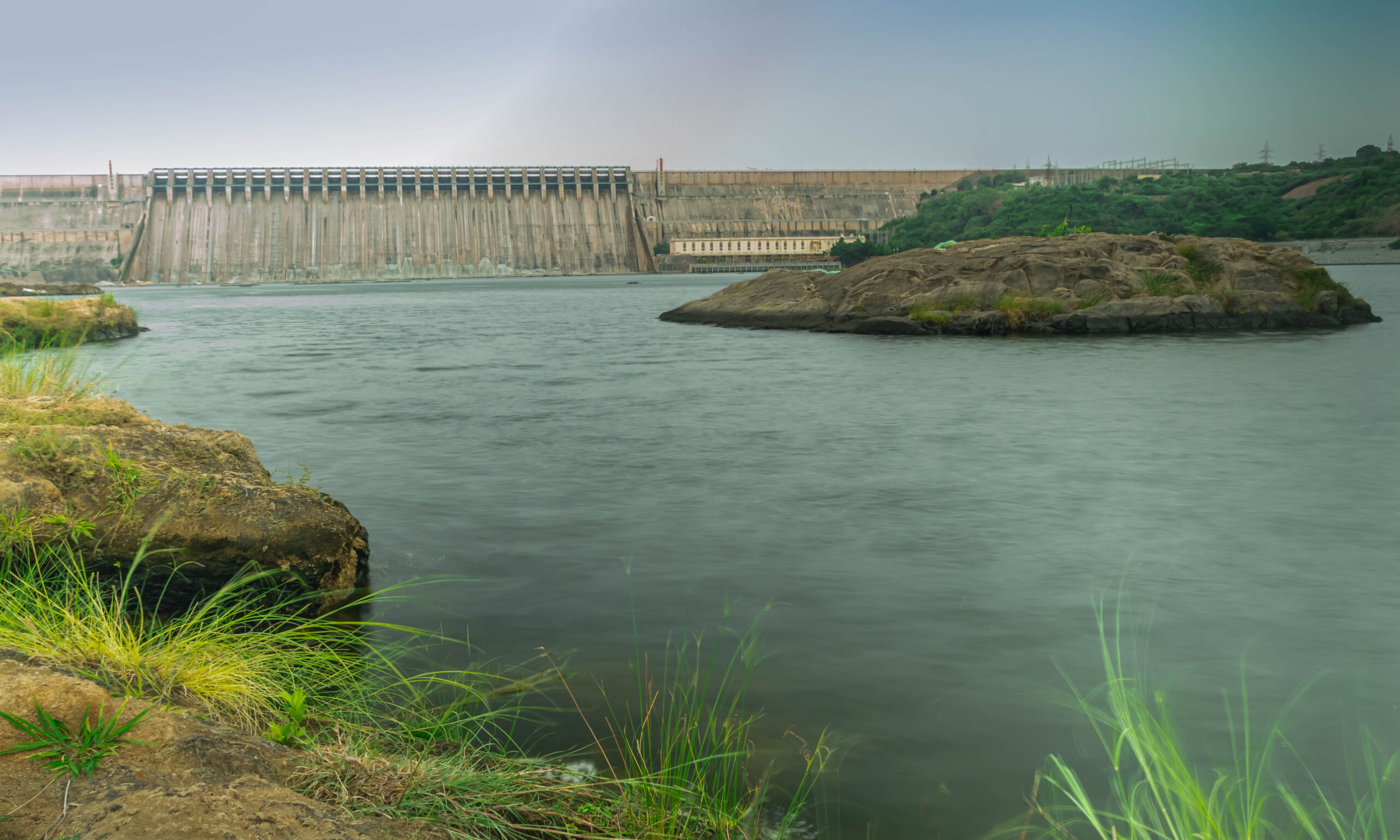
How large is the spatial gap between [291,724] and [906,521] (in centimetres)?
454

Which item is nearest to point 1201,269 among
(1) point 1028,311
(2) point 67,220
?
Result: (1) point 1028,311

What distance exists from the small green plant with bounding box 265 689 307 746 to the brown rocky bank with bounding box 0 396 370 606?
153 centimetres

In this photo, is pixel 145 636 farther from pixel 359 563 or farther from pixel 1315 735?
pixel 1315 735

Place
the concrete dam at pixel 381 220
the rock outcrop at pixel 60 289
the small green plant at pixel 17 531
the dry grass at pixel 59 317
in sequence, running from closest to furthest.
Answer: the small green plant at pixel 17 531 → the dry grass at pixel 59 317 → the rock outcrop at pixel 60 289 → the concrete dam at pixel 381 220

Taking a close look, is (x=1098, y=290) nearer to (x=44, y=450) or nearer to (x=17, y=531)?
(x=44, y=450)

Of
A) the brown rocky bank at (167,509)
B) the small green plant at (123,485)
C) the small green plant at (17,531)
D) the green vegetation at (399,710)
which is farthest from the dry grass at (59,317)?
the green vegetation at (399,710)

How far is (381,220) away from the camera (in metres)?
95.1

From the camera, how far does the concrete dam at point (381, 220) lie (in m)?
90.8

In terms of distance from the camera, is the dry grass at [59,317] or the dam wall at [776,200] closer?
the dry grass at [59,317]

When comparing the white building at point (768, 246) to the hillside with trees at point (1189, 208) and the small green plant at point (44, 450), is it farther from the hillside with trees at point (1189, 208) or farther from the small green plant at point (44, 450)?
the small green plant at point (44, 450)

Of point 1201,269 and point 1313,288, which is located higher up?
point 1201,269

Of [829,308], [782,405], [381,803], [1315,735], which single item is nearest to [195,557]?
[381,803]

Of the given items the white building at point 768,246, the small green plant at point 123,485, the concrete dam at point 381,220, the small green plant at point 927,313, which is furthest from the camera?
the white building at point 768,246

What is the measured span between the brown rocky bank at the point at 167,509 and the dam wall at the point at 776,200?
9624cm
